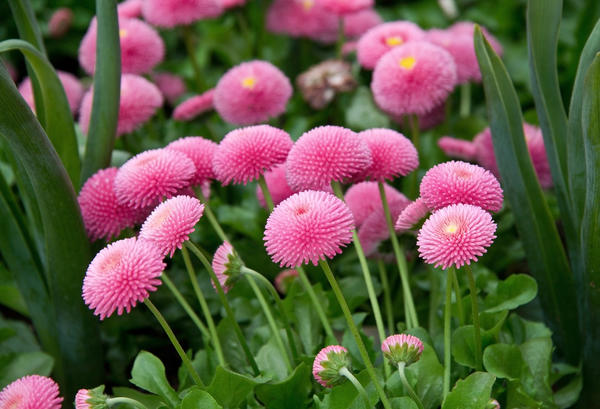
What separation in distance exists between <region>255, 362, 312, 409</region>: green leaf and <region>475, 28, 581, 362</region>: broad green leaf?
0.35 meters

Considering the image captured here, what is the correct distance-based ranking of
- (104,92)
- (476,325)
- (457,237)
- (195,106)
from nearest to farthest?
(457,237) → (476,325) → (104,92) → (195,106)

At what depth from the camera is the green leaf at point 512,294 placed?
819mm

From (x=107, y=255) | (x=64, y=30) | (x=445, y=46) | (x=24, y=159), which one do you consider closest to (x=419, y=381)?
(x=107, y=255)

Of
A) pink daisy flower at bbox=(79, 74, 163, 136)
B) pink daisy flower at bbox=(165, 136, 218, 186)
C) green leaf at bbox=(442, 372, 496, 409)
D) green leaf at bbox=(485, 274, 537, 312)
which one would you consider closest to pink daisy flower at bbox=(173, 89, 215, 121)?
pink daisy flower at bbox=(79, 74, 163, 136)

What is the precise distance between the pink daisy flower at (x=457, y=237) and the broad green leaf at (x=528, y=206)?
27cm

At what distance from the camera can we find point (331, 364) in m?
0.64

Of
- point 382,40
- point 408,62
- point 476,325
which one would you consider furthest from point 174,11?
point 476,325

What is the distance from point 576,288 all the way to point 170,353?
0.63 m

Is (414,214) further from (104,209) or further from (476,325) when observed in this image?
(104,209)

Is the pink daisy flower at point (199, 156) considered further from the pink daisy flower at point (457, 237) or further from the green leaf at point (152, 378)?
the pink daisy flower at point (457, 237)

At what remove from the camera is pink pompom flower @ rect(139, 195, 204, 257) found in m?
0.65

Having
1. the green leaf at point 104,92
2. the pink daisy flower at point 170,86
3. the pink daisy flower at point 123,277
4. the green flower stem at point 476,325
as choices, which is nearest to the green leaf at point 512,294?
the green flower stem at point 476,325

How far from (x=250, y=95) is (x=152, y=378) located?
515 millimetres

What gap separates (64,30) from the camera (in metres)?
1.80
